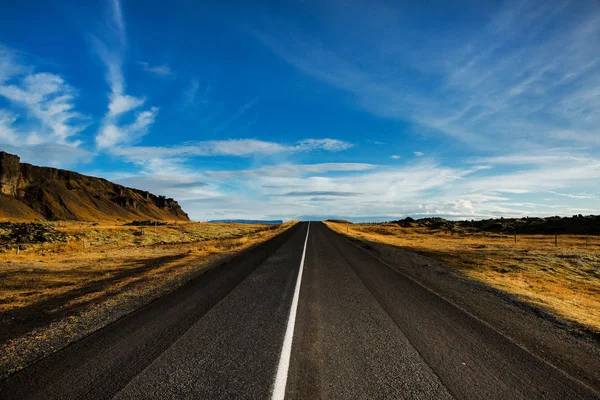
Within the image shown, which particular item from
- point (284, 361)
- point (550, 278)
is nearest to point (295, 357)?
point (284, 361)

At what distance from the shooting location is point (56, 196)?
449ft

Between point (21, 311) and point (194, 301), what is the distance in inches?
155

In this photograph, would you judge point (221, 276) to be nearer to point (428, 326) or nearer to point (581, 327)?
point (428, 326)

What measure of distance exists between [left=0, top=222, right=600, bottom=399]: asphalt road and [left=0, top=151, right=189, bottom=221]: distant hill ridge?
416 ft

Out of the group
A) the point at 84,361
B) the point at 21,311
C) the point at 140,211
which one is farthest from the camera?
the point at 140,211

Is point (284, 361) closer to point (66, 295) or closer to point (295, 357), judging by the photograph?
point (295, 357)

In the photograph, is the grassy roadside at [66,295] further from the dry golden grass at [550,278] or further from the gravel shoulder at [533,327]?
the dry golden grass at [550,278]

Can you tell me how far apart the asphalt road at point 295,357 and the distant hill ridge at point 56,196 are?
127 meters

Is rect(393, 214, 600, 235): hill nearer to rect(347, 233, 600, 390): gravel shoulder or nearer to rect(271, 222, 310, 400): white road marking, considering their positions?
rect(347, 233, 600, 390): gravel shoulder

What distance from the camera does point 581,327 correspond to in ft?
21.8

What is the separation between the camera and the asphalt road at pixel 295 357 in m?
3.90

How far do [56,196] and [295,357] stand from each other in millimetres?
169898

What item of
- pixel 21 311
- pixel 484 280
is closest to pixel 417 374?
pixel 21 311

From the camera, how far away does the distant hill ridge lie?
394 feet
